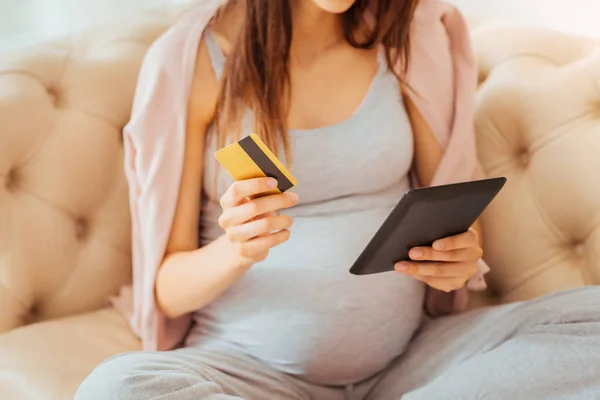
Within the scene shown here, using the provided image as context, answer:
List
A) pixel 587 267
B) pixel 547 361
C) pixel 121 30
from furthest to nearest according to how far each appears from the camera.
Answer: pixel 121 30
pixel 587 267
pixel 547 361

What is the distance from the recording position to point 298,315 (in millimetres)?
896

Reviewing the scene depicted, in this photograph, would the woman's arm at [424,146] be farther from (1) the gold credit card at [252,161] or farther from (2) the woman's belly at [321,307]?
(1) the gold credit card at [252,161]

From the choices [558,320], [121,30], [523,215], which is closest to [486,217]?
[523,215]

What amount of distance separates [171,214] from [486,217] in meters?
0.52

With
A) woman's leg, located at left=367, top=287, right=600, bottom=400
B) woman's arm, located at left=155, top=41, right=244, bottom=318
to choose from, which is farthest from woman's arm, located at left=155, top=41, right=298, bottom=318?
woman's leg, located at left=367, top=287, right=600, bottom=400

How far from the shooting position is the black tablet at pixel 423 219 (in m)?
0.71

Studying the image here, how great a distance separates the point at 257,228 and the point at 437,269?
0.25m

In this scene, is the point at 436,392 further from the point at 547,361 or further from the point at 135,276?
the point at 135,276

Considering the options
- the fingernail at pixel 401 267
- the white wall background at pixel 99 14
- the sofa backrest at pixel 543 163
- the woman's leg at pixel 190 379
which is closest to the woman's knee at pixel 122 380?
the woman's leg at pixel 190 379

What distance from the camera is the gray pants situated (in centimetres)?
70

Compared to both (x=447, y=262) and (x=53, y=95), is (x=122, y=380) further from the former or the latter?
(x=53, y=95)

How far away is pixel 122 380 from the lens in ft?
2.25

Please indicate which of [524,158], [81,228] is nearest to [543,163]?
[524,158]

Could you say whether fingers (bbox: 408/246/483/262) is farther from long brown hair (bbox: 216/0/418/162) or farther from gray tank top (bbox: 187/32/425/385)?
long brown hair (bbox: 216/0/418/162)
